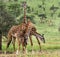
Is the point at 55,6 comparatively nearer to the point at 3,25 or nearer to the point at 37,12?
the point at 37,12

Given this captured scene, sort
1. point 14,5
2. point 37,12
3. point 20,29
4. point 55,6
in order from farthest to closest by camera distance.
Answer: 1. point 55,6
2. point 37,12
3. point 14,5
4. point 20,29

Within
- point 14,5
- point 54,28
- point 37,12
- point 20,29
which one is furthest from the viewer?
point 37,12

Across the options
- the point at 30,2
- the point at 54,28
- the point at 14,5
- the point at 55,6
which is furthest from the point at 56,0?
the point at 14,5

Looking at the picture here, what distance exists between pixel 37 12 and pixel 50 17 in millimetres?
5221

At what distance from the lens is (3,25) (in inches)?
1437

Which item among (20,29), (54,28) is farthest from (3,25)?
(54,28)

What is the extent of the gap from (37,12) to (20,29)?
50243mm

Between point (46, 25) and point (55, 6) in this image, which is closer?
point (46, 25)

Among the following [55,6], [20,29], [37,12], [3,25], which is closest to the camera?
[20,29]

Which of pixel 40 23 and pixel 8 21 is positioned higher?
pixel 8 21

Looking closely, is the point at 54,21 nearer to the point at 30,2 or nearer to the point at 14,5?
the point at 30,2

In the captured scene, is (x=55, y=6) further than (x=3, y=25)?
Yes

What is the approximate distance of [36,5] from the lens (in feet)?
242

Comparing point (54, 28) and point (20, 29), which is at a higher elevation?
point (20, 29)
